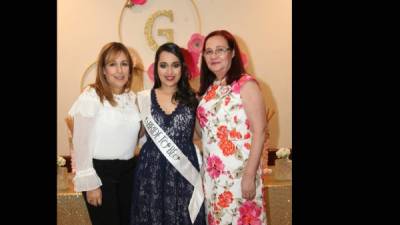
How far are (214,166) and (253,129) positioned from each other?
10.6 inches

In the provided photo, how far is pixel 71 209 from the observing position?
2.53 m

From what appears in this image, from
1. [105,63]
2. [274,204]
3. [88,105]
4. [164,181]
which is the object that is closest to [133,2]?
[105,63]

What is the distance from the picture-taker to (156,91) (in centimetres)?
200

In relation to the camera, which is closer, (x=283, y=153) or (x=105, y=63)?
(x=105, y=63)

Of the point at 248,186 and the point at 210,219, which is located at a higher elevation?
the point at 248,186

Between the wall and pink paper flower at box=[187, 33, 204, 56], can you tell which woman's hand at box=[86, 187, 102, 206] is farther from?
pink paper flower at box=[187, 33, 204, 56]

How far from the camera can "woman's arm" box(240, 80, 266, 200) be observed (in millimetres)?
1717

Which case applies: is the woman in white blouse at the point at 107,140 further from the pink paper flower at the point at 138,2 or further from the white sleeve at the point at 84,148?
the pink paper flower at the point at 138,2

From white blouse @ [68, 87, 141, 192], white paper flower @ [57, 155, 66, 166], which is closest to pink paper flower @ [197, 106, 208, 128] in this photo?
white blouse @ [68, 87, 141, 192]

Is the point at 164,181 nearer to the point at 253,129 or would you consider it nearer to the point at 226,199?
the point at 226,199

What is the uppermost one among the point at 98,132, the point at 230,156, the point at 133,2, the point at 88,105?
the point at 133,2

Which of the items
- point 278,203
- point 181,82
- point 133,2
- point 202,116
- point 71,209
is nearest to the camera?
point 202,116

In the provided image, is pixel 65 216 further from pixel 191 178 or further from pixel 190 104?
pixel 190 104
